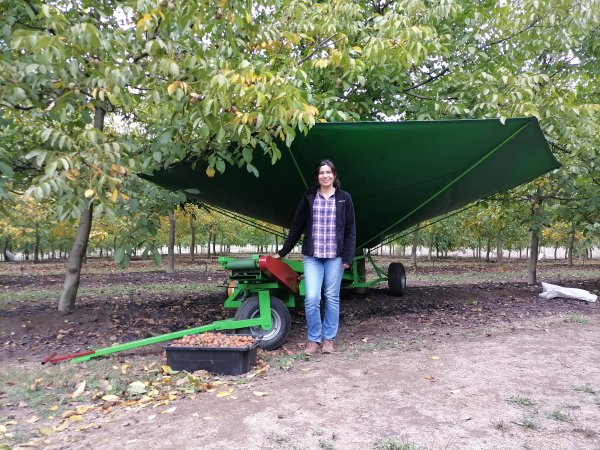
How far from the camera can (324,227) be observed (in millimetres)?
4160

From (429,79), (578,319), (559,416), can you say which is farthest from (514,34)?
(559,416)

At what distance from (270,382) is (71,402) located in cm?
129

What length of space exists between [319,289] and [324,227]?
21.7 inches

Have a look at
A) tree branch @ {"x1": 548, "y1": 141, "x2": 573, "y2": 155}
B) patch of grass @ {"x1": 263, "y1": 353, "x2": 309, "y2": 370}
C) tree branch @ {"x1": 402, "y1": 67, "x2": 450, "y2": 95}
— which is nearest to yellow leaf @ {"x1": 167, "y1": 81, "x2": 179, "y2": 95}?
patch of grass @ {"x1": 263, "y1": 353, "x2": 309, "y2": 370}

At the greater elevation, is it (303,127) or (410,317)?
(303,127)

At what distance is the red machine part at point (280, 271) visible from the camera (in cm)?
417

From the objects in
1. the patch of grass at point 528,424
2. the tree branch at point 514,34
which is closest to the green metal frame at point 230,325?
the patch of grass at point 528,424

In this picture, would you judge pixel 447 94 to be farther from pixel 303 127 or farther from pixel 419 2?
pixel 303 127

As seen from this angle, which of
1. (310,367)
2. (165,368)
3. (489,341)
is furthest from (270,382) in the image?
(489,341)

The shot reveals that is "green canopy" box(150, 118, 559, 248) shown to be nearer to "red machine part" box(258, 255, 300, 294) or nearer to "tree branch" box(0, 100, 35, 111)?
"red machine part" box(258, 255, 300, 294)

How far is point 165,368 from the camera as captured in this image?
3527 millimetres

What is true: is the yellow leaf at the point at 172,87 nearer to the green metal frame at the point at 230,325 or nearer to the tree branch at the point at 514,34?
the green metal frame at the point at 230,325

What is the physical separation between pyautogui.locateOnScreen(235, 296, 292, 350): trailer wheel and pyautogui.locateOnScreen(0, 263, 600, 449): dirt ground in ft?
0.45

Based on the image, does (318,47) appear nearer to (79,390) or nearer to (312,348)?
(312,348)
